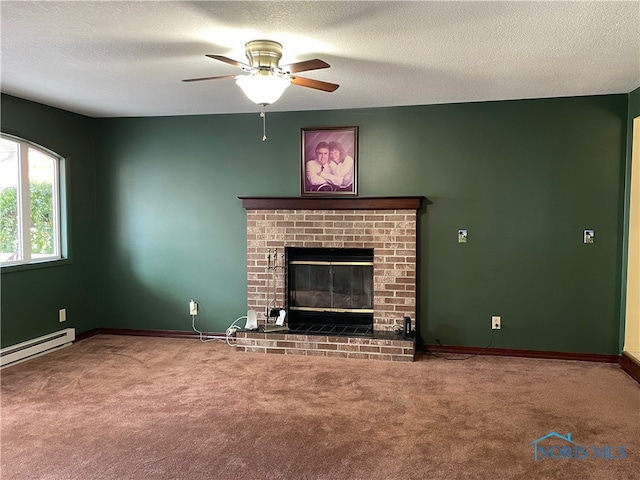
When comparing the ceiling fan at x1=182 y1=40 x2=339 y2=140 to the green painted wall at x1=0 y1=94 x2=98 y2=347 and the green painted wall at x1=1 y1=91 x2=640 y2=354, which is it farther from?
the green painted wall at x1=0 y1=94 x2=98 y2=347

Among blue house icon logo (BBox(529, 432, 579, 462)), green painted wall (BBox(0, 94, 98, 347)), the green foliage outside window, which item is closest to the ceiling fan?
blue house icon logo (BBox(529, 432, 579, 462))

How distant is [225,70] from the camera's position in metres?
3.60

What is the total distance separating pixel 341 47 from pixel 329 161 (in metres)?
2.02

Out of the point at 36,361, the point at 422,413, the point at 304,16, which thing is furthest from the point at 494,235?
the point at 36,361

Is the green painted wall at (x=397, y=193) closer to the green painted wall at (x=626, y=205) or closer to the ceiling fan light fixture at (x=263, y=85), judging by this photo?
the green painted wall at (x=626, y=205)

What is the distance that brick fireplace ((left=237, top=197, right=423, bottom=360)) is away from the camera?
188 inches

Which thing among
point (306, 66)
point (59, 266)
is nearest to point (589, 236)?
point (306, 66)

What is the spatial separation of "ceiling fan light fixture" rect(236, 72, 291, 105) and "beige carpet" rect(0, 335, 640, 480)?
206 centimetres

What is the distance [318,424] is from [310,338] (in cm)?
158

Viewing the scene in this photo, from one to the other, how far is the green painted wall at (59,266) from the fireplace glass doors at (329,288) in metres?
2.26

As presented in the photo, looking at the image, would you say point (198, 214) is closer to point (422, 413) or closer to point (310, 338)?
point (310, 338)

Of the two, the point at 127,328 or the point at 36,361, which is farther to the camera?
the point at 127,328

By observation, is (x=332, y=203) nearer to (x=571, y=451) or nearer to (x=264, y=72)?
(x=264, y=72)

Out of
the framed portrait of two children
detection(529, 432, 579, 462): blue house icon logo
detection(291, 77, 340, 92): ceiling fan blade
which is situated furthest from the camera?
the framed portrait of two children
